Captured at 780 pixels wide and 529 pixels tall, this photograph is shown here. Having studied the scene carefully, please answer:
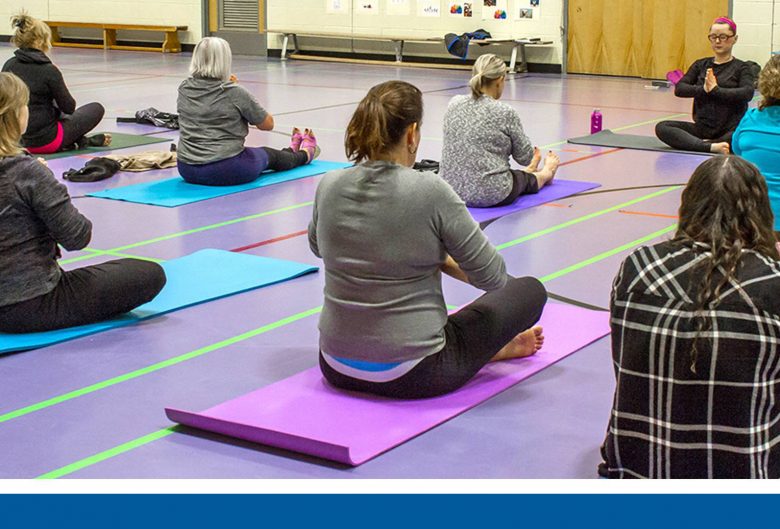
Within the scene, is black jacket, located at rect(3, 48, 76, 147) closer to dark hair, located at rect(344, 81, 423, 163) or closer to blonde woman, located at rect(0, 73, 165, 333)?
blonde woman, located at rect(0, 73, 165, 333)

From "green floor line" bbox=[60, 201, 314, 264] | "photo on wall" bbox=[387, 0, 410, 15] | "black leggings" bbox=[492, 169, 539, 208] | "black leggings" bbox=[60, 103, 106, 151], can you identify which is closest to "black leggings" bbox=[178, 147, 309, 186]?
A: "green floor line" bbox=[60, 201, 314, 264]

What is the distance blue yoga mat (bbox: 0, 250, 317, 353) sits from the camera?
14.1 ft

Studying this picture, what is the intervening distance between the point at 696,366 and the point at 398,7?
14.4 m

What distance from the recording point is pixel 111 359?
13.5ft

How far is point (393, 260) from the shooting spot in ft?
11.3

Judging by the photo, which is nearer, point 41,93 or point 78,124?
point 41,93

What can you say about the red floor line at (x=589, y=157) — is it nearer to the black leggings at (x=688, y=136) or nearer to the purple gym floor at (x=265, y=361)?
the purple gym floor at (x=265, y=361)

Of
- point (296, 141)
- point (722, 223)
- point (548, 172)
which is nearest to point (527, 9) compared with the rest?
point (296, 141)

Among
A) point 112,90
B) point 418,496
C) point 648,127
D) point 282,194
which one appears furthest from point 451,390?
point 112,90

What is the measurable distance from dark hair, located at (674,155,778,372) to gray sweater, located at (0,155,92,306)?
2389mm

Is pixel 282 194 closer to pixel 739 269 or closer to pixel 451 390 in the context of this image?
pixel 451 390

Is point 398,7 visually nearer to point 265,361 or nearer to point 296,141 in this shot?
point 296,141

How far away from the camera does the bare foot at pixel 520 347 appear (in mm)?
4023

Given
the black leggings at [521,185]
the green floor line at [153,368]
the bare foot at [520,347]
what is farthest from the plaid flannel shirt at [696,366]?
the black leggings at [521,185]
